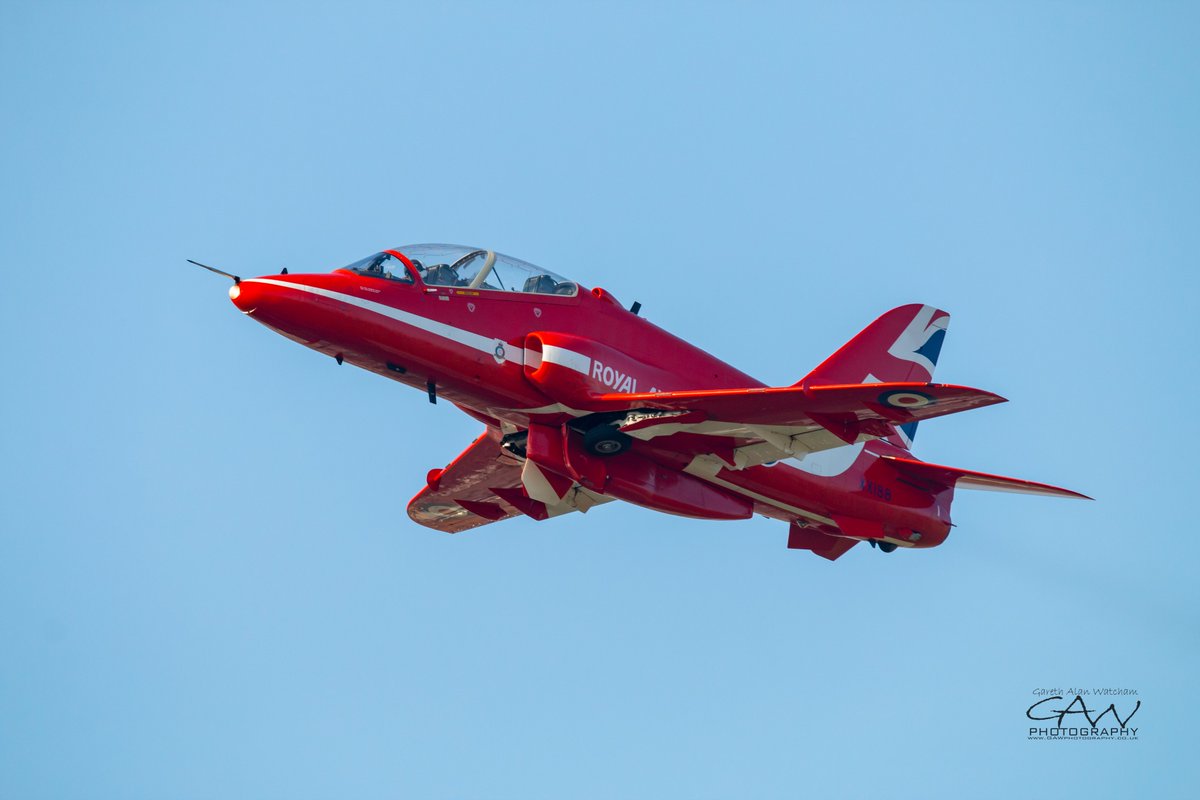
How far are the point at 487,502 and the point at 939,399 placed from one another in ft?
38.2

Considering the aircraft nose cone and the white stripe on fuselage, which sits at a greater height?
the white stripe on fuselage

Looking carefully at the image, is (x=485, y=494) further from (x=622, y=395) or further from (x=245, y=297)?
(x=245, y=297)

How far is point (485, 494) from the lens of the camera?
1182 inches

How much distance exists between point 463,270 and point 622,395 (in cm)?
347

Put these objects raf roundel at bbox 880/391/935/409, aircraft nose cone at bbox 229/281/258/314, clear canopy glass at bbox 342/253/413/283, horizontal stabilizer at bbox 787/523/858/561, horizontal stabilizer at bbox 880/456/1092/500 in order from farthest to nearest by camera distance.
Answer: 1. horizontal stabilizer at bbox 787/523/858/561
2. horizontal stabilizer at bbox 880/456/1092/500
3. clear canopy glass at bbox 342/253/413/283
4. aircraft nose cone at bbox 229/281/258/314
5. raf roundel at bbox 880/391/935/409

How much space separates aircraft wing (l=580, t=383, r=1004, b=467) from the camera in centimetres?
2277

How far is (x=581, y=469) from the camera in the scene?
Answer: 24.9m

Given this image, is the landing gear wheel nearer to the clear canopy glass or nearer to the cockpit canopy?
the cockpit canopy

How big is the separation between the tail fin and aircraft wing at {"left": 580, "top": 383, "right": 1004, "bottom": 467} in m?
2.85

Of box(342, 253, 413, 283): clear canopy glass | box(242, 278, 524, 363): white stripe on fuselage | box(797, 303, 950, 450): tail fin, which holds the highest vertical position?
box(797, 303, 950, 450): tail fin

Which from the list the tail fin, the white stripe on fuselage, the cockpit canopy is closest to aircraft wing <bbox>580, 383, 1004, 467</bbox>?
the white stripe on fuselage

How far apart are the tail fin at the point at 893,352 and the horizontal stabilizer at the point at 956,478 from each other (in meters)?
1.12

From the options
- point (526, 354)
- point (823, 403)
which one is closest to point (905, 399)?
point (823, 403)

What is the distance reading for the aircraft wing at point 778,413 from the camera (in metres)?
22.8
